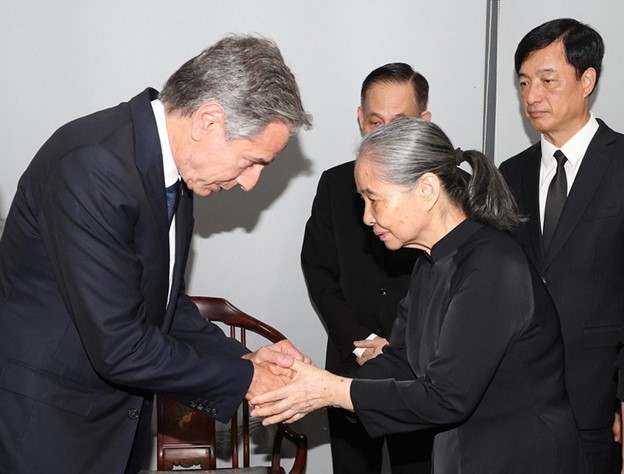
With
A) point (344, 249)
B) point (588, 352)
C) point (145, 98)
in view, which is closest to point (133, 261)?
point (145, 98)

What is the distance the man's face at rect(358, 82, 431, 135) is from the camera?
326 cm

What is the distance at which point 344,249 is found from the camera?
3342 mm

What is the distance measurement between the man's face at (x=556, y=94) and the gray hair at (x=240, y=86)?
127 centimetres

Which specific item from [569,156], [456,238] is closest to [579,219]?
[569,156]

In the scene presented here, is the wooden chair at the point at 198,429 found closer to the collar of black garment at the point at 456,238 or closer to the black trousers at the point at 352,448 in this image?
the black trousers at the point at 352,448

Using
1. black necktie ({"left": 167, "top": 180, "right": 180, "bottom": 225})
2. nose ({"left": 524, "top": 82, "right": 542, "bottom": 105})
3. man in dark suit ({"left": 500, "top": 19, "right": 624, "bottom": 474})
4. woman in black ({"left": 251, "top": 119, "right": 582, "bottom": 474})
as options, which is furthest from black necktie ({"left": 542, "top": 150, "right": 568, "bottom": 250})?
black necktie ({"left": 167, "top": 180, "right": 180, "bottom": 225})

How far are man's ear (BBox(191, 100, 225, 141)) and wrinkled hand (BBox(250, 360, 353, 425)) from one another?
2.40 feet

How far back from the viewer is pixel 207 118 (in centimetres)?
211

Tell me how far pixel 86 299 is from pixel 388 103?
5.19 ft

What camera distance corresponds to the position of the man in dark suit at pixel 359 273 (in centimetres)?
324

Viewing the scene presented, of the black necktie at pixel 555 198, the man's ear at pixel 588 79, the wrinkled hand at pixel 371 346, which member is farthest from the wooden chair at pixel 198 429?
the man's ear at pixel 588 79

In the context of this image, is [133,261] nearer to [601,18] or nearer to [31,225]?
[31,225]

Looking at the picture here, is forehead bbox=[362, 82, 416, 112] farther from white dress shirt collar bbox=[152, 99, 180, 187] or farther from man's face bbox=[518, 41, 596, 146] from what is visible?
white dress shirt collar bbox=[152, 99, 180, 187]

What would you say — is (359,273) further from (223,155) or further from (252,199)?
(223,155)
